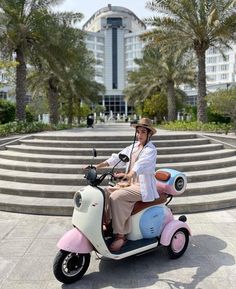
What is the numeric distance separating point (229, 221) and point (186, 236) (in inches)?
66.2

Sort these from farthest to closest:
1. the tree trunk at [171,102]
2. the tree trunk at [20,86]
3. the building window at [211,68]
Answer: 1. the building window at [211,68]
2. the tree trunk at [171,102]
3. the tree trunk at [20,86]

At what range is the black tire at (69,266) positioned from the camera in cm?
410

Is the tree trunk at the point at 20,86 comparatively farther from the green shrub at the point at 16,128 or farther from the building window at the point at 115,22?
the building window at the point at 115,22

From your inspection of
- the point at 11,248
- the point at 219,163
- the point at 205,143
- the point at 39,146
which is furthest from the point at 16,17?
the point at 11,248

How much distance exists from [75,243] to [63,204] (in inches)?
110

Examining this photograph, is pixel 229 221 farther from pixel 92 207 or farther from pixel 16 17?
pixel 16 17

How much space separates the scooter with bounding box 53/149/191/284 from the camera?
13.6 ft

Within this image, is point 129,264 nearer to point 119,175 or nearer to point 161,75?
point 119,175

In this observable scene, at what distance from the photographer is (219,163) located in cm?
928

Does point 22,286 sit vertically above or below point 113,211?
below

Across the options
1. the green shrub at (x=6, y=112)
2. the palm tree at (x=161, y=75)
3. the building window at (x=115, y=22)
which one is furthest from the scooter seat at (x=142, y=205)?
the building window at (x=115, y=22)

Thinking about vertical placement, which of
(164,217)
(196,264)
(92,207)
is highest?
(92,207)

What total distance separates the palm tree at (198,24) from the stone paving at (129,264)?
13.5m

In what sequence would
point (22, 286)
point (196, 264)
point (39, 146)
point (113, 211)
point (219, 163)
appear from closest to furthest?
point (22, 286)
point (113, 211)
point (196, 264)
point (219, 163)
point (39, 146)
